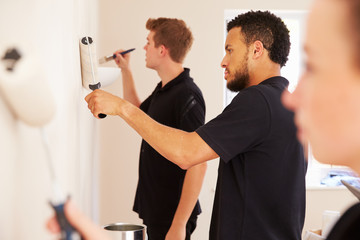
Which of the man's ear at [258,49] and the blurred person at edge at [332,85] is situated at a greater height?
the man's ear at [258,49]

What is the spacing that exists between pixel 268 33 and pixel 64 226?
1.51m

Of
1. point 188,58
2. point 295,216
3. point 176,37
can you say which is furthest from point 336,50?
point 188,58

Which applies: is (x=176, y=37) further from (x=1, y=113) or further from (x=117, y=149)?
(x=1, y=113)

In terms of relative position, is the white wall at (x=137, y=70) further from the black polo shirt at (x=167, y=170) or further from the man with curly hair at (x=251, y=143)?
the man with curly hair at (x=251, y=143)

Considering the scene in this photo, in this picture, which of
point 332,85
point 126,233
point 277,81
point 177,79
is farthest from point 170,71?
point 332,85

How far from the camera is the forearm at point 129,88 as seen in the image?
3117 mm

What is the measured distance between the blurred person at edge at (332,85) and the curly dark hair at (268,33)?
4.04ft

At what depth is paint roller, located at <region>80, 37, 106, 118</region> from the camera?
4.98 ft

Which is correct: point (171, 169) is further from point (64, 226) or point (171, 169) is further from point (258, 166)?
point (64, 226)

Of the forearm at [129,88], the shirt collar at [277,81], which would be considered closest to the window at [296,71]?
the forearm at [129,88]

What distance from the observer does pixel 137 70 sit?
3.44 metres

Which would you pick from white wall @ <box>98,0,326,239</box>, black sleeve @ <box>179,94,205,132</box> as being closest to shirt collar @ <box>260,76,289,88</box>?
black sleeve @ <box>179,94,205,132</box>

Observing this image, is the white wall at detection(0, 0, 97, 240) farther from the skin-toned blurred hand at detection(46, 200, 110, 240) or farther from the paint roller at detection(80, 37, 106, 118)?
the paint roller at detection(80, 37, 106, 118)

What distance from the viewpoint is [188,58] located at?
3492mm
